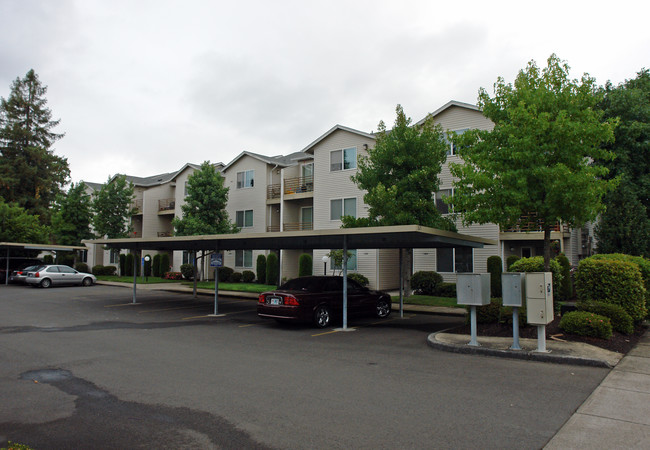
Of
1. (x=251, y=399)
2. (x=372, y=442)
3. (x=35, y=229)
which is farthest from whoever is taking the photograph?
(x=35, y=229)

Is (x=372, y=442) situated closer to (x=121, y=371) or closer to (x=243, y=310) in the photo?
(x=121, y=371)

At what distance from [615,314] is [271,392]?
27.8ft

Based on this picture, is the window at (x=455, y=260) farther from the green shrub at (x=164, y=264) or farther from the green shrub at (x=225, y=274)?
the green shrub at (x=164, y=264)

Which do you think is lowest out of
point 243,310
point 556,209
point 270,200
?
point 243,310

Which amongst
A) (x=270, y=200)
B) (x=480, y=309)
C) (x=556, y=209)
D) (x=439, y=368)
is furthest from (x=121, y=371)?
(x=270, y=200)

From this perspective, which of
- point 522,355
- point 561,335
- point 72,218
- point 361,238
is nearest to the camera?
point 522,355

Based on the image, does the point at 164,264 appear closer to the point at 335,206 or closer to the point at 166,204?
the point at 166,204

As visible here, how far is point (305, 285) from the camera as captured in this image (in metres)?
13.3

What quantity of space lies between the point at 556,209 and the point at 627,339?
12.2 ft

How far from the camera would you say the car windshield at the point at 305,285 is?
13.1 meters

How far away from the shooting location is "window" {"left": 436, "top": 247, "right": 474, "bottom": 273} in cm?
2248

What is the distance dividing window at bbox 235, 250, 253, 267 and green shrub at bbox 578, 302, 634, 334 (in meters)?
24.1

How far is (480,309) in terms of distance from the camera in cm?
1140

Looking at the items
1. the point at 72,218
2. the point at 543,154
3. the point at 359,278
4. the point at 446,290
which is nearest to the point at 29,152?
the point at 72,218
